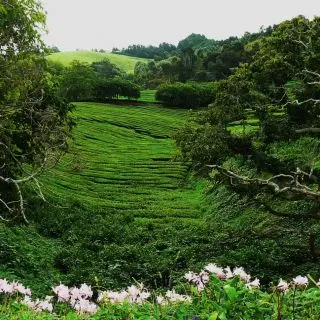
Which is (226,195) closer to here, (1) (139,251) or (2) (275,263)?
(1) (139,251)

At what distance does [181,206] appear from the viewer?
A: 35.9 m

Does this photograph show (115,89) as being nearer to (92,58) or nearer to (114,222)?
(114,222)

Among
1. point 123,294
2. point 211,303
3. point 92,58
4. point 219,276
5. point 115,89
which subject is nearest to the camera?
point 211,303

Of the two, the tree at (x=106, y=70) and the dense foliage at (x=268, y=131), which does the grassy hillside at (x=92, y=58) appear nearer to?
the tree at (x=106, y=70)

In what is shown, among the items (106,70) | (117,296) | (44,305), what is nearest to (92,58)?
(106,70)

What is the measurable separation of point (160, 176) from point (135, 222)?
16822mm

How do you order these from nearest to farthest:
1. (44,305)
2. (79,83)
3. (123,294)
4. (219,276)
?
(219,276) → (123,294) → (44,305) → (79,83)

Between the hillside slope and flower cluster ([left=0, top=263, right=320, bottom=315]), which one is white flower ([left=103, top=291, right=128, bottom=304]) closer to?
flower cluster ([left=0, top=263, right=320, bottom=315])

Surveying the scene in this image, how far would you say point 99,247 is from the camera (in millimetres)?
22984

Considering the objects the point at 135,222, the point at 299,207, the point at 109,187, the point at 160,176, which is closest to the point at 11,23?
the point at 299,207

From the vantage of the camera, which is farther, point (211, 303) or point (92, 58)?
point (92, 58)

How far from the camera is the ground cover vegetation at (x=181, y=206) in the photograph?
5.02m

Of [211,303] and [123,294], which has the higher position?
[211,303]

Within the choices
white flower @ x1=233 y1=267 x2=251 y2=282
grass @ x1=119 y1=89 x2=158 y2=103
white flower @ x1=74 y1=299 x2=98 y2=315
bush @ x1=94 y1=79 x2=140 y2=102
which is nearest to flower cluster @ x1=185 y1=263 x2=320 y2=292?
white flower @ x1=233 y1=267 x2=251 y2=282
